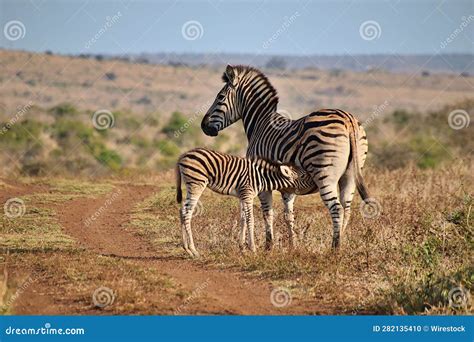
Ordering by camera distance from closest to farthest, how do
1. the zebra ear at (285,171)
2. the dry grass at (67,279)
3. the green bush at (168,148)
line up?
the dry grass at (67,279)
the zebra ear at (285,171)
the green bush at (168,148)

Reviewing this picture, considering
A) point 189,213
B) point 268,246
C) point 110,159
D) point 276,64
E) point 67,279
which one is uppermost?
point 276,64

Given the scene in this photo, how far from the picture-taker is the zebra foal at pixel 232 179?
39.9 ft

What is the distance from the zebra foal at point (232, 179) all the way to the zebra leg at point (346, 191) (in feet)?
1.54

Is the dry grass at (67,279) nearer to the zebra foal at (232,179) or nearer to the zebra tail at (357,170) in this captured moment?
the zebra foal at (232,179)

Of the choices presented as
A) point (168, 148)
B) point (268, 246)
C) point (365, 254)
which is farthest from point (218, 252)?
point (168, 148)

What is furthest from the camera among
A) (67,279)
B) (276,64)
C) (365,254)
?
(276,64)

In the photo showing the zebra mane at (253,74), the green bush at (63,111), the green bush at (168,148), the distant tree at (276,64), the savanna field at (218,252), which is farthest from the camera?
the distant tree at (276,64)

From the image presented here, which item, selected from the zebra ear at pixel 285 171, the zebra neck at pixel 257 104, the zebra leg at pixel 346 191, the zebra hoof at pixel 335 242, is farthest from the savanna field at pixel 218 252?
the zebra neck at pixel 257 104

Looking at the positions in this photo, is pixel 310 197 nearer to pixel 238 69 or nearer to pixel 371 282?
pixel 238 69

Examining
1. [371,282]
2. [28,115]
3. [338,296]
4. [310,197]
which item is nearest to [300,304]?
[338,296]

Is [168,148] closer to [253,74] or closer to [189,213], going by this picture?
[253,74]

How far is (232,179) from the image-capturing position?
12.3m

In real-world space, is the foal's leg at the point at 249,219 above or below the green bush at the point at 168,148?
below

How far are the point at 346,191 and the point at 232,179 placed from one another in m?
1.64
